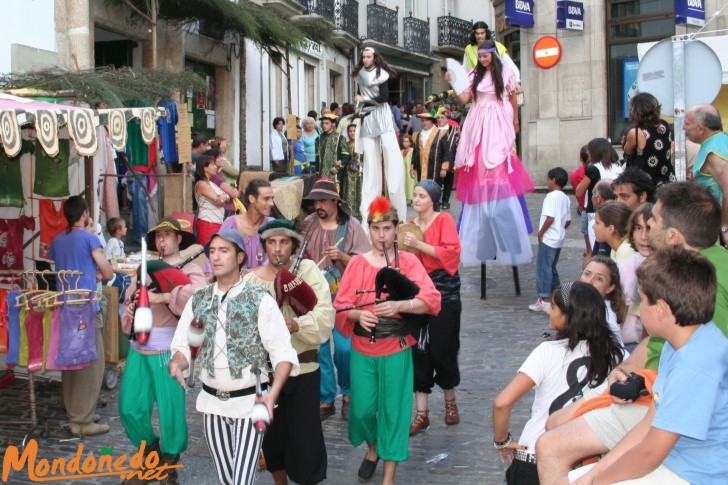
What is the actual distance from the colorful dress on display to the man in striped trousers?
20.4ft

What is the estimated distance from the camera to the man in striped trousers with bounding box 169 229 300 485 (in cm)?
445

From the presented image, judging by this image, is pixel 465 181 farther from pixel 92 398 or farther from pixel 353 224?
pixel 92 398

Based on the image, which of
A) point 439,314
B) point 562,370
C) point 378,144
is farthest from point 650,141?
point 562,370

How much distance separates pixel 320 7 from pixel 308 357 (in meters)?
23.3

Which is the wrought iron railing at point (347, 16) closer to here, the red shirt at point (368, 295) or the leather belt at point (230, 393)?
the red shirt at point (368, 295)

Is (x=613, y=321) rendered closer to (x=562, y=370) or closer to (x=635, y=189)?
(x=562, y=370)

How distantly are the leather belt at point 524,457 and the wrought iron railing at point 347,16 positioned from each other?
25738 mm

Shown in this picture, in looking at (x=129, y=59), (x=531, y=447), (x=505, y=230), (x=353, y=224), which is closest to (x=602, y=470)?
(x=531, y=447)

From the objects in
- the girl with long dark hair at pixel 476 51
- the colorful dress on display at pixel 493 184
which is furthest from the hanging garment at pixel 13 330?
the girl with long dark hair at pixel 476 51

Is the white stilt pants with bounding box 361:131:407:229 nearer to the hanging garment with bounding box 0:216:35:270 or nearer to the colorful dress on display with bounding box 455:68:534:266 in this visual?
the colorful dress on display with bounding box 455:68:534:266

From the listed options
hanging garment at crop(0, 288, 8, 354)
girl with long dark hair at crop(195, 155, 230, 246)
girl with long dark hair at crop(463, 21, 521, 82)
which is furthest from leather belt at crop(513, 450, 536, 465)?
girl with long dark hair at crop(463, 21, 521, 82)

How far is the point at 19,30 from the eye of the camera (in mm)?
12039

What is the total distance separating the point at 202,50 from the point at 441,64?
894 inches

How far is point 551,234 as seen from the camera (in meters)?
9.89
